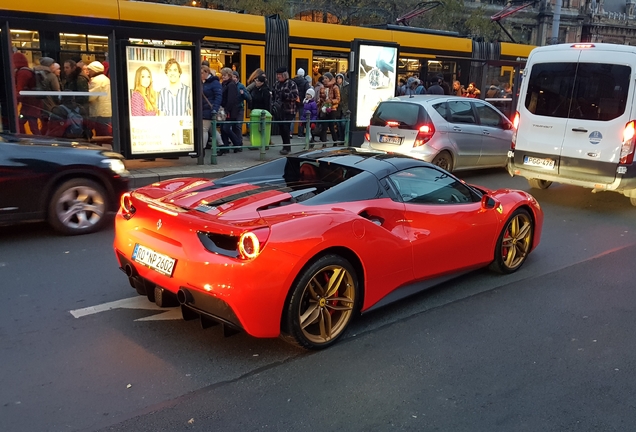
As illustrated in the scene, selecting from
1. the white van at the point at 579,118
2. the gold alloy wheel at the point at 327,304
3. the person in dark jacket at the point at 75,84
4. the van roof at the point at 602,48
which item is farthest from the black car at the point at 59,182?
the van roof at the point at 602,48

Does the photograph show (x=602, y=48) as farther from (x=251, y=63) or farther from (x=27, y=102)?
(x=27, y=102)

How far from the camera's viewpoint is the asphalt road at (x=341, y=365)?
3.46m

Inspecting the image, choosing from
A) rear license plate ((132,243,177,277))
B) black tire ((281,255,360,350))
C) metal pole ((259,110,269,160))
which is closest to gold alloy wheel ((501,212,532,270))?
black tire ((281,255,360,350))

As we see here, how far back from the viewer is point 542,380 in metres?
3.98

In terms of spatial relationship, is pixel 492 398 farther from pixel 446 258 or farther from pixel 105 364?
pixel 105 364

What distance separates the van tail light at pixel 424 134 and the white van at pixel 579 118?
149 centimetres

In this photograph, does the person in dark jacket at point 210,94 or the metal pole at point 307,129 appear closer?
the person in dark jacket at point 210,94

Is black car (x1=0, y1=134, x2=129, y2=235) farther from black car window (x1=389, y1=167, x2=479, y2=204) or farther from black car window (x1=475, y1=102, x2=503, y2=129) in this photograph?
black car window (x1=475, y1=102, x2=503, y2=129)

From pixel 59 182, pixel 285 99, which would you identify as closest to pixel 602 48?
pixel 285 99

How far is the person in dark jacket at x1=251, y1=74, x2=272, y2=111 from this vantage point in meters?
14.2

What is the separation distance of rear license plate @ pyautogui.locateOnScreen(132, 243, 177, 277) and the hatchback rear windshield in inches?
301

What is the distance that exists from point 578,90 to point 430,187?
208 inches

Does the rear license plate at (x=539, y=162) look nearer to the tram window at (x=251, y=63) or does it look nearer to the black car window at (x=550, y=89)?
the black car window at (x=550, y=89)

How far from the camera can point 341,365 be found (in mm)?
4090
